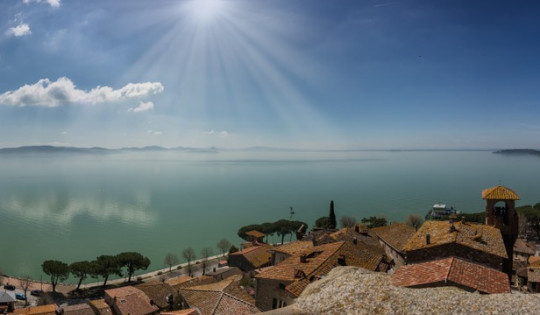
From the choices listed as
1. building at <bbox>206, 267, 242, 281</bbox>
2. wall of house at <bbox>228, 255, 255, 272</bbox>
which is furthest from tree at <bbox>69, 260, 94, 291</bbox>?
wall of house at <bbox>228, 255, 255, 272</bbox>

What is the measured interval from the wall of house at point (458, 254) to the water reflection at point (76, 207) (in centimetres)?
8696

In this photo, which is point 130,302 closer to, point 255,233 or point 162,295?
point 162,295

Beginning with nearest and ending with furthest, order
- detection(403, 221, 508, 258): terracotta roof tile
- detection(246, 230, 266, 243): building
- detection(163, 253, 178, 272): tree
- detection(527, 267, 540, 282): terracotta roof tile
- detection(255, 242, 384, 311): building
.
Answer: detection(255, 242, 384, 311): building, detection(403, 221, 508, 258): terracotta roof tile, detection(527, 267, 540, 282): terracotta roof tile, detection(163, 253, 178, 272): tree, detection(246, 230, 266, 243): building

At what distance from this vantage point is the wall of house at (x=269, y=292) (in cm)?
1550

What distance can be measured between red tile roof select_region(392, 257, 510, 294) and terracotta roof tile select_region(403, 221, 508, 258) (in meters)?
3.06

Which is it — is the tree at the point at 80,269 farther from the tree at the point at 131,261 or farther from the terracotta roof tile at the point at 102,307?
the terracotta roof tile at the point at 102,307

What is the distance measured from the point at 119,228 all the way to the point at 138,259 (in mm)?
46344

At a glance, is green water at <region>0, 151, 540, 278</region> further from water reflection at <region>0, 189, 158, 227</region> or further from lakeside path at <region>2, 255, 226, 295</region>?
lakeside path at <region>2, 255, 226, 295</region>

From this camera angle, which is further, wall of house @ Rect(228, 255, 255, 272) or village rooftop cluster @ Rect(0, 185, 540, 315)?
wall of house @ Rect(228, 255, 255, 272)

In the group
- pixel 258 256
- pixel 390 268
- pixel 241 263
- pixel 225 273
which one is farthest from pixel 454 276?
pixel 241 263

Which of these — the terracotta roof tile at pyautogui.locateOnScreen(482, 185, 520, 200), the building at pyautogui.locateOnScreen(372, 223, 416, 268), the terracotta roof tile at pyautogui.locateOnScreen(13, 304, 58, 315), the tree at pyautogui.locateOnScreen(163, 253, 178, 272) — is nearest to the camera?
the terracotta roof tile at pyautogui.locateOnScreen(482, 185, 520, 200)

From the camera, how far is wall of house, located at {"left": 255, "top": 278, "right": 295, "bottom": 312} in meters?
15.5

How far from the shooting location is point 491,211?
20.6 metres

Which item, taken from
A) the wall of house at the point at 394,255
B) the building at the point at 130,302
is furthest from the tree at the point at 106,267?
the wall of house at the point at 394,255
